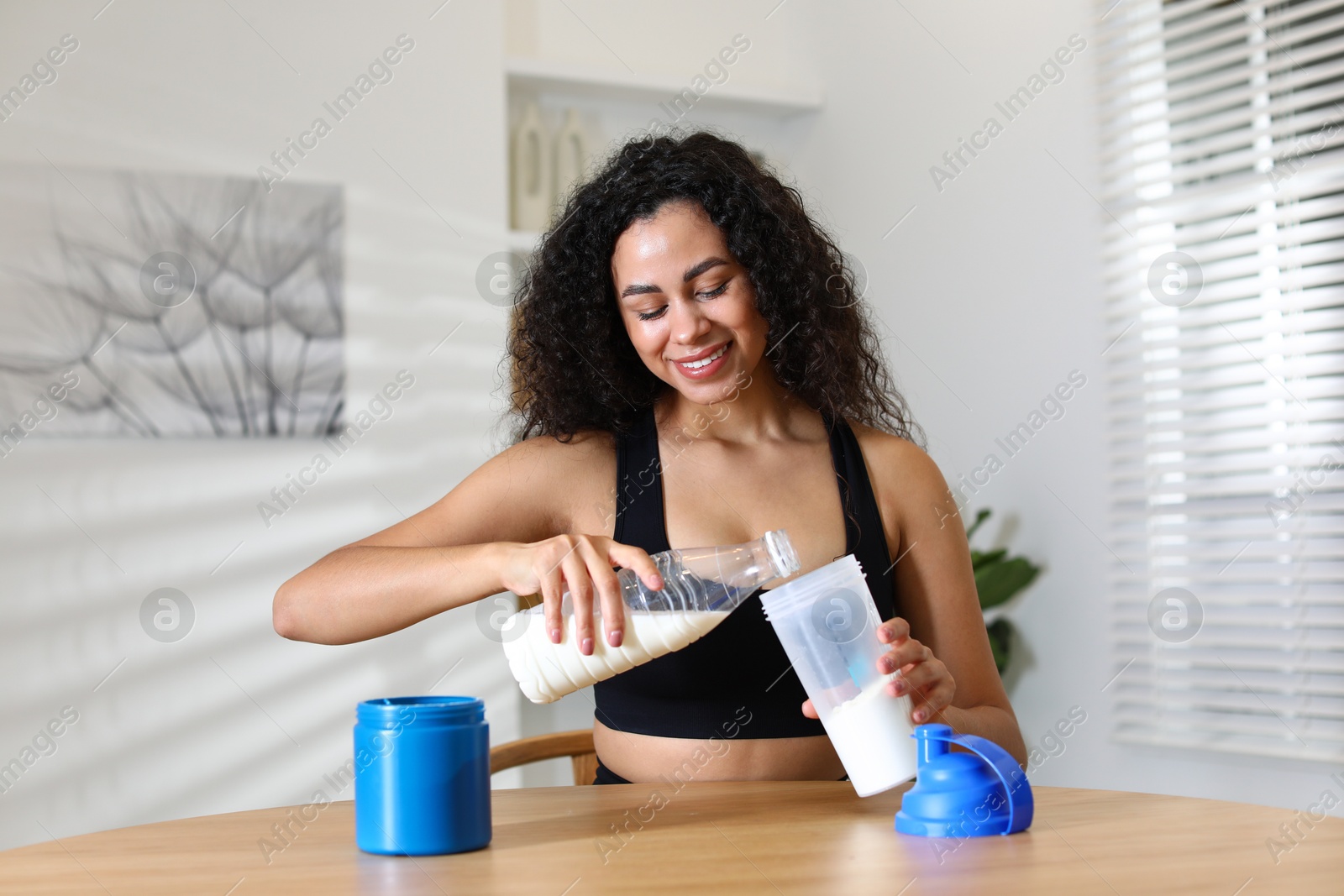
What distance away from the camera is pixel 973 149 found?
3008 millimetres

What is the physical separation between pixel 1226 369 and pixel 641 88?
1.94 metres

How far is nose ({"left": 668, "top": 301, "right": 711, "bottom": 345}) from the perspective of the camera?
4.61 ft

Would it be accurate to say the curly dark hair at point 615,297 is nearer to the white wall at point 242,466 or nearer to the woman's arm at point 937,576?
the woman's arm at point 937,576

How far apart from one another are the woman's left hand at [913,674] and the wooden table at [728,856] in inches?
4.0

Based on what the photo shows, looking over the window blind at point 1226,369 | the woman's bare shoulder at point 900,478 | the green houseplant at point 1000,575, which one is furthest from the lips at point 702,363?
the green houseplant at point 1000,575

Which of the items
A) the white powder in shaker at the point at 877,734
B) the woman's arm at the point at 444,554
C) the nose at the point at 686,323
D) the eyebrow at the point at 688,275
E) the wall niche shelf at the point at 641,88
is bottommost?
the white powder in shaker at the point at 877,734

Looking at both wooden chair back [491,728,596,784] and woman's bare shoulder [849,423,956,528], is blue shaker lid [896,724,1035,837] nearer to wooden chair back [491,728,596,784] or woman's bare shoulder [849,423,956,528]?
woman's bare shoulder [849,423,956,528]

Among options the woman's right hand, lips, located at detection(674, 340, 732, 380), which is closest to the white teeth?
lips, located at detection(674, 340, 732, 380)

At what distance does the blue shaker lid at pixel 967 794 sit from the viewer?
0.96m

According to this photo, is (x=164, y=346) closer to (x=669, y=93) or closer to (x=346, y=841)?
(x=669, y=93)

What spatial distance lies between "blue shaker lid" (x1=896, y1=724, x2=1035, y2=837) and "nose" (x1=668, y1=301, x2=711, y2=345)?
0.61 m

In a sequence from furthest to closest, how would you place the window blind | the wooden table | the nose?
the window blind
the nose
the wooden table

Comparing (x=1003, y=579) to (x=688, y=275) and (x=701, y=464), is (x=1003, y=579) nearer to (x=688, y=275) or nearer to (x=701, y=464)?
(x=701, y=464)

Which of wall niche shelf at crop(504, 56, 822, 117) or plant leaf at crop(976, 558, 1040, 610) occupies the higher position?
wall niche shelf at crop(504, 56, 822, 117)
